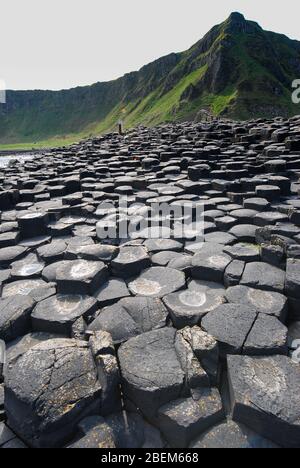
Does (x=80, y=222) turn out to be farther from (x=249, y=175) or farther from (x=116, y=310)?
(x=249, y=175)

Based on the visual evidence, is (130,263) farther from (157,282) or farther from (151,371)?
(151,371)

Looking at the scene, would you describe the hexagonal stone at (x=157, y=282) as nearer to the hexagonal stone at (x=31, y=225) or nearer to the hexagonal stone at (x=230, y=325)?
the hexagonal stone at (x=230, y=325)

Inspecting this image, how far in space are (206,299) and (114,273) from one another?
3.49 ft

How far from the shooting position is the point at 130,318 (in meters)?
2.62

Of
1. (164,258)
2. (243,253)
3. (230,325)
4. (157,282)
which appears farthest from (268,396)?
(164,258)

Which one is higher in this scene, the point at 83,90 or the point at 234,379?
the point at 83,90

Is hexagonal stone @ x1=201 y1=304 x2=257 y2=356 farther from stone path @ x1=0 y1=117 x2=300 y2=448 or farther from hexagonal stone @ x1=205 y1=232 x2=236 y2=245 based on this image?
hexagonal stone @ x1=205 y1=232 x2=236 y2=245

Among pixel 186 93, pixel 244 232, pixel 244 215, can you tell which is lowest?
pixel 244 232

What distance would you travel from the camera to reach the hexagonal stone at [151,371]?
6.33ft

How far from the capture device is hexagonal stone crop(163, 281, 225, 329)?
2.58 metres

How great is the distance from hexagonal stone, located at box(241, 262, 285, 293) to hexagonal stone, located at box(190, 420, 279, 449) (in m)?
1.36

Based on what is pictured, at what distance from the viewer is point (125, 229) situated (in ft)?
15.0

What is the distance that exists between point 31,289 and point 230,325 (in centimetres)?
205

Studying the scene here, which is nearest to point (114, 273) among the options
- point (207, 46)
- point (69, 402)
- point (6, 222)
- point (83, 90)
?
point (69, 402)
